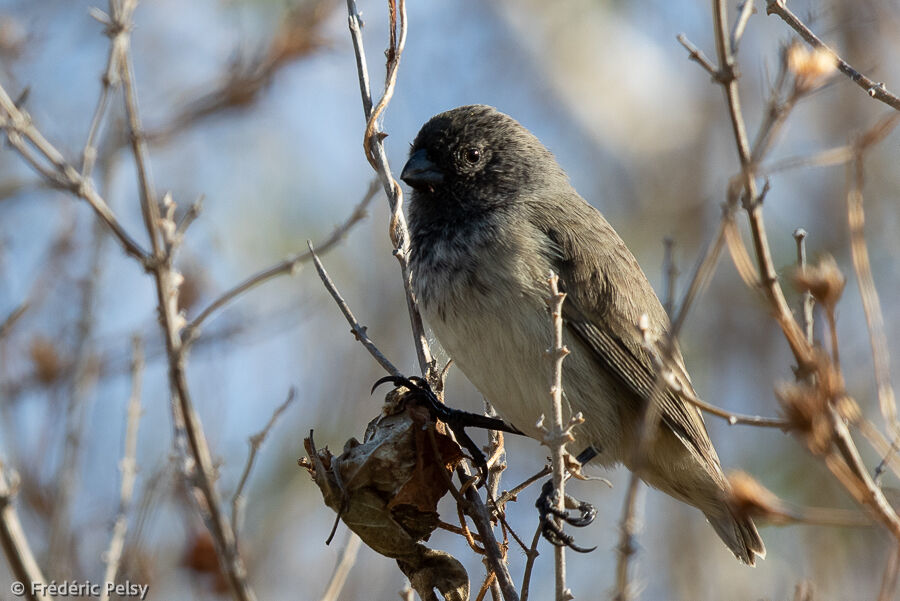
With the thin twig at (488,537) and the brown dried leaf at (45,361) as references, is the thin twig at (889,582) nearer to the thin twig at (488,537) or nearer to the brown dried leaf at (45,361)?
the thin twig at (488,537)

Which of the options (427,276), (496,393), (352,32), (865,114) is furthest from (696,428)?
(865,114)

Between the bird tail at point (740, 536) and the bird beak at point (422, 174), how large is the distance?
2033mm

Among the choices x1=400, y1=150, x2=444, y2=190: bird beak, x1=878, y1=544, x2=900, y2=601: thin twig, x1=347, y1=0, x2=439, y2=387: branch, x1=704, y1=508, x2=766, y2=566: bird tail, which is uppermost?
x1=400, y1=150, x2=444, y2=190: bird beak

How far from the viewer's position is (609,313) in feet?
13.7

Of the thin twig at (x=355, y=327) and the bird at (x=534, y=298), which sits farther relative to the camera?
the bird at (x=534, y=298)

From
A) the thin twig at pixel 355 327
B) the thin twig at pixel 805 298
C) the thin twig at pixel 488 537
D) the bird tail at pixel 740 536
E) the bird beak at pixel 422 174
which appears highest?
the bird beak at pixel 422 174

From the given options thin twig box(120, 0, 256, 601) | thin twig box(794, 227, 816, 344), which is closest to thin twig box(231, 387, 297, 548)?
thin twig box(120, 0, 256, 601)

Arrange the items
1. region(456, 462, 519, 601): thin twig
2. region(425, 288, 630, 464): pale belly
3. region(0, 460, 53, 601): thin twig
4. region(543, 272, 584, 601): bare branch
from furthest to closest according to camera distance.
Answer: region(425, 288, 630, 464): pale belly < region(456, 462, 519, 601): thin twig < region(543, 272, 584, 601): bare branch < region(0, 460, 53, 601): thin twig

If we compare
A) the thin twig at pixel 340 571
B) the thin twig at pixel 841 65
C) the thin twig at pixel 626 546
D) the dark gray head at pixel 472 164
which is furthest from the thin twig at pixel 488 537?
the thin twig at pixel 841 65

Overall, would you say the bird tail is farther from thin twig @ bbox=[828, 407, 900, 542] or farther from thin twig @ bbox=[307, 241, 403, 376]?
thin twig @ bbox=[828, 407, 900, 542]

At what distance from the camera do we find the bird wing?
161 inches

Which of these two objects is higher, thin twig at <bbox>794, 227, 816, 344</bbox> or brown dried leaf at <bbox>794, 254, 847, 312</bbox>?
thin twig at <bbox>794, 227, 816, 344</bbox>

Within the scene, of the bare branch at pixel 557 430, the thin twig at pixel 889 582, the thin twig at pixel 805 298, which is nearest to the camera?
the thin twig at pixel 889 582

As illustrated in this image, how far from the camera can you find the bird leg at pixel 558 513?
285 cm
